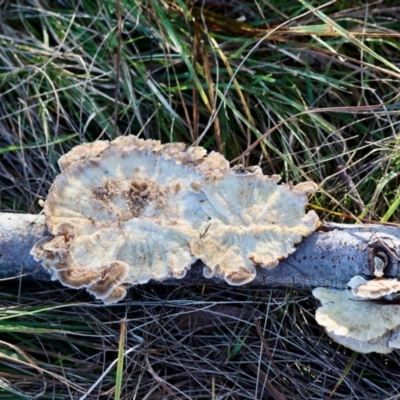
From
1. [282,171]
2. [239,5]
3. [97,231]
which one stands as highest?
[239,5]

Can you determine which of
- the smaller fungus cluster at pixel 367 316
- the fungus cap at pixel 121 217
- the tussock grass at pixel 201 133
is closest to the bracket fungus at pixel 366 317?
the smaller fungus cluster at pixel 367 316

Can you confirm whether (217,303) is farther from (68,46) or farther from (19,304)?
(68,46)

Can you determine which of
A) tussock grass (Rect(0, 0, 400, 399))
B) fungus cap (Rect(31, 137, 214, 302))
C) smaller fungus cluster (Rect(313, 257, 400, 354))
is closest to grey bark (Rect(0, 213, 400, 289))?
smaller fungus cluster (Rect(313, 257, 400, 354))

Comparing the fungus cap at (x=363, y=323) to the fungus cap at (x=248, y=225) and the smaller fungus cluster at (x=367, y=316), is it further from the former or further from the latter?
the fungus cap at (x=248, y=225)

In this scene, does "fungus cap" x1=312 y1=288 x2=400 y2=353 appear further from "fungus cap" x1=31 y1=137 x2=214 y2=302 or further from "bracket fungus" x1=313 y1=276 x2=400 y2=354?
"fungus cap" x1=31 y1=137 x2=214 y2=302

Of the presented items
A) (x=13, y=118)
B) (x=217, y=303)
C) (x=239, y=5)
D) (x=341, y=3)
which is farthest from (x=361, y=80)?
(x=13, y=118)

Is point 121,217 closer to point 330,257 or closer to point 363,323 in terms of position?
point 330,257
